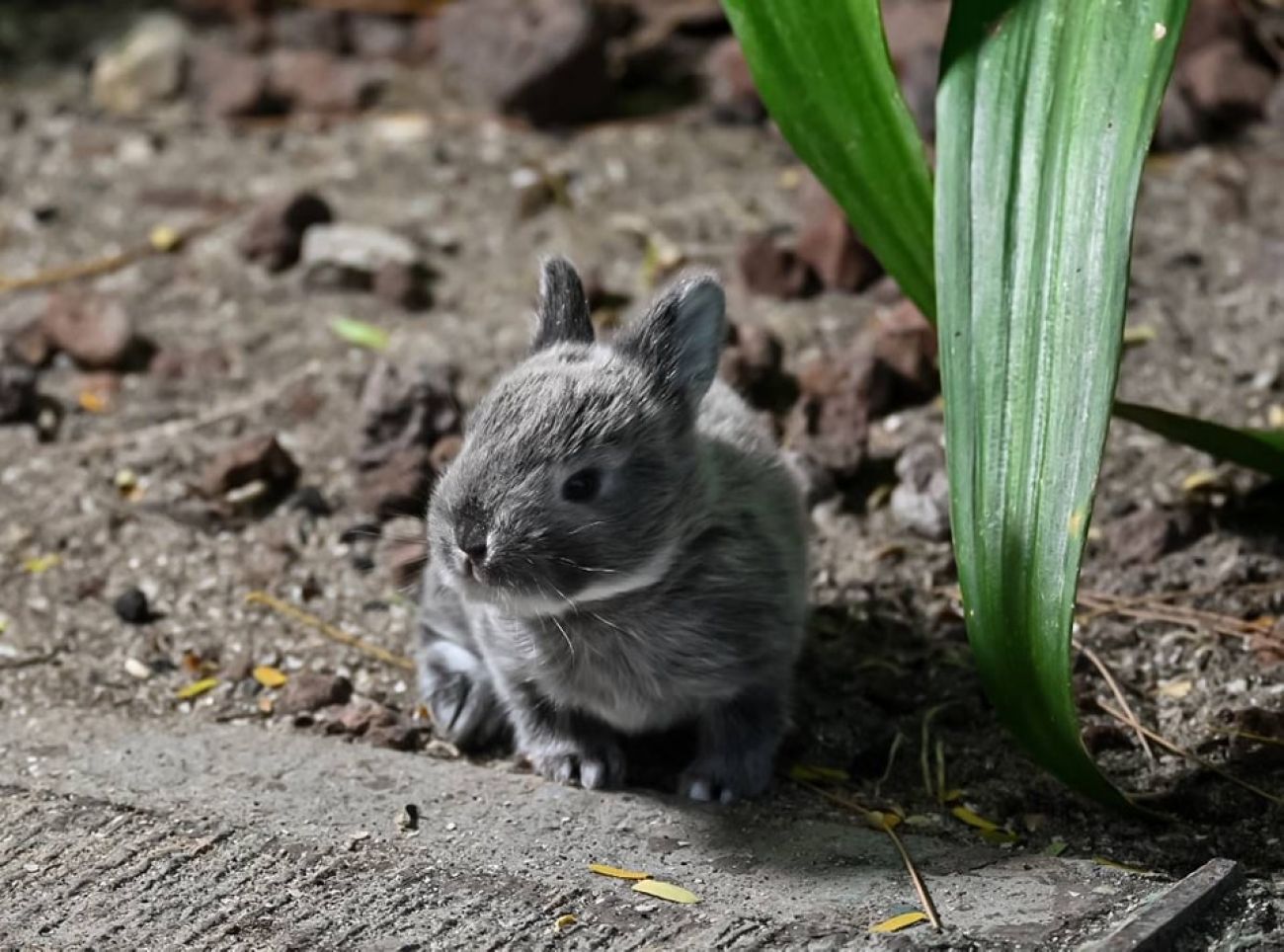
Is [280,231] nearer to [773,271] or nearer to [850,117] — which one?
[773,271]

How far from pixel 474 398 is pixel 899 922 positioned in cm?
238

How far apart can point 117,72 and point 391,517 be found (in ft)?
10.3

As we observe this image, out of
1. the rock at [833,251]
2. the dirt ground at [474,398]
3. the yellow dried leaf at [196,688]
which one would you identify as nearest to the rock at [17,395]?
the dirt ground at [474,398]

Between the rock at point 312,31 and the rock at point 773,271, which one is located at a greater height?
the rock at point 312,31

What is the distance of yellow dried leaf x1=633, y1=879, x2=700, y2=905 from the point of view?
2998mm

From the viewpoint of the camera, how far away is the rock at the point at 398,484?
444 centimetres

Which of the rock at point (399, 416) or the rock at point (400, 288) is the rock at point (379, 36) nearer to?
the rock at point (400, 288)

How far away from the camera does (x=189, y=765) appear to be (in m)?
3.46

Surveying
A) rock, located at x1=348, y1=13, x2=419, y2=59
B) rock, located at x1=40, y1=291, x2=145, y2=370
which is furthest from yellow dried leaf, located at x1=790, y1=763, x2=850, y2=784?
rock, located at x1=348, y1=13, x2=419, y2=59

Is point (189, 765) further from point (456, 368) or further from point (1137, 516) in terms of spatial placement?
point (1137, 516)

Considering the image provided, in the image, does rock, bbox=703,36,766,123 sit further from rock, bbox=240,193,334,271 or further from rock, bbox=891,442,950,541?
rock, bbox=891,442,950,541

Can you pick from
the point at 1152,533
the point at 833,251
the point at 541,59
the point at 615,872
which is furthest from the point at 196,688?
the point at 541,59

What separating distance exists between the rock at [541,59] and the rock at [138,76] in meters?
1.14

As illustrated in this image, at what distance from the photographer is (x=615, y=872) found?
3088mm
